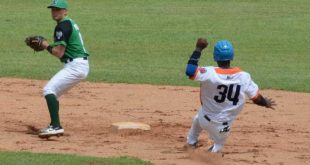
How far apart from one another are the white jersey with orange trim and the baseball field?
1.68ft

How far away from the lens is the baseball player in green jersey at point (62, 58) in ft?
35.0

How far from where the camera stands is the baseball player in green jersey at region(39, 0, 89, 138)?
1066cm

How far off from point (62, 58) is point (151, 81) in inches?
196

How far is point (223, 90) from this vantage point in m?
9.31

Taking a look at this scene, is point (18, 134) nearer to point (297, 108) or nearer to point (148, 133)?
point (148, 133)

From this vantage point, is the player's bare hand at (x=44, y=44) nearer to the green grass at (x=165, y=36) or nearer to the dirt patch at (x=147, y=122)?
the dirt patch at (x=147, y=122)

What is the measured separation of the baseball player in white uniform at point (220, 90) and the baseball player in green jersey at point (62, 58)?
6.87 ft

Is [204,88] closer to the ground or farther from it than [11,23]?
farther from it

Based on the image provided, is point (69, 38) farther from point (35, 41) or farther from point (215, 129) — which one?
point (215, 129)

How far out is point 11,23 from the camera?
23.7 m

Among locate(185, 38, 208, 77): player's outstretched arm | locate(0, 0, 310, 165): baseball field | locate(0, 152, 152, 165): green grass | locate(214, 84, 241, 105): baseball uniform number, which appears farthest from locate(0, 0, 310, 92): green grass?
locate(0, 152, 152, 165): green grass

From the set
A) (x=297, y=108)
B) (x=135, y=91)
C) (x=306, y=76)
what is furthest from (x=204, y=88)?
(x=306, y=76)

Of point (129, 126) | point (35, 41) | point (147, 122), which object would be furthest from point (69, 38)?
point (147, 122)

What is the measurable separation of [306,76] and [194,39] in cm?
563
